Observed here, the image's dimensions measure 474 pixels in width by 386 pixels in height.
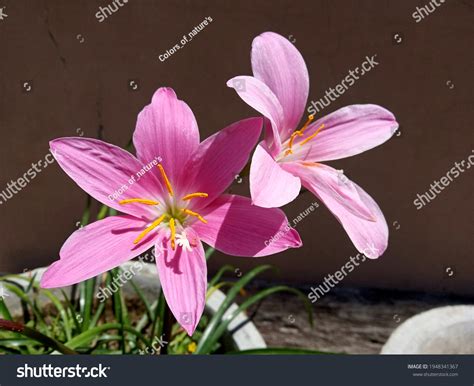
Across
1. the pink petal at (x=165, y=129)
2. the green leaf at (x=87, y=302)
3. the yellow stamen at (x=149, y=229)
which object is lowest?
the green leaf at (x=87, y=302)

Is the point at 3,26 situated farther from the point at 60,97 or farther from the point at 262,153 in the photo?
the point at 262,153

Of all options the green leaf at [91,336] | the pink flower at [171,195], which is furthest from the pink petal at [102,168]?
the green leaf at [91,336]

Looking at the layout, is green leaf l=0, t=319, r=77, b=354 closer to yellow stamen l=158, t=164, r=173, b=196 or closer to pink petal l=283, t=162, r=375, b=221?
yellow stamen l=158, t=164, r=173, b=196

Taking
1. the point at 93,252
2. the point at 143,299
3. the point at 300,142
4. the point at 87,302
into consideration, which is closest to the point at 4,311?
the point at 87,302

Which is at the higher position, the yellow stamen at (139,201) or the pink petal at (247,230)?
the yellow stamen at (139,201)

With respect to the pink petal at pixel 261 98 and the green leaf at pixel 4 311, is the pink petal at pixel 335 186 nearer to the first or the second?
the pink petal at pixel 261 98

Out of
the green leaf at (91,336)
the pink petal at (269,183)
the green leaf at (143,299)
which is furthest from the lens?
the green leaf at (143,299)

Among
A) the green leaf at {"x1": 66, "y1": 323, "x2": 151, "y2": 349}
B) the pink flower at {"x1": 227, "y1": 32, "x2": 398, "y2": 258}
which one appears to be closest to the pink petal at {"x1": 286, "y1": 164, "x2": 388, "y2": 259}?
the pink flower at {"x1": 227, "y1": 32, "x2": 398, "y2": 258}
